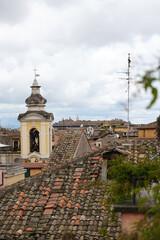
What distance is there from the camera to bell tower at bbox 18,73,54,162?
80.5ft

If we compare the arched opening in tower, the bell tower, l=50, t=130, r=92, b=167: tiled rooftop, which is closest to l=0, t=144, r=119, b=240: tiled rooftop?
l=50, t=130, r=92, b=167: tiled rooftop

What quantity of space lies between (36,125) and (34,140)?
5.29 feet

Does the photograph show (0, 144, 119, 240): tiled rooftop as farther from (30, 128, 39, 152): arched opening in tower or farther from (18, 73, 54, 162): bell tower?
(30, 128, 39, 152): arched opening in tower

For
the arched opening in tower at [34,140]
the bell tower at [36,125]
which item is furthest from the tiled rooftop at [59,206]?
the arched opening in tower at [34,140]

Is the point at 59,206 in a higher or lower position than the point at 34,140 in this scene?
lower

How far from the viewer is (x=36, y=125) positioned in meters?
24.7

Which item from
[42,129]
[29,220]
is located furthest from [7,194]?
[42,129]

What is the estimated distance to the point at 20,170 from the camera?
1351cm

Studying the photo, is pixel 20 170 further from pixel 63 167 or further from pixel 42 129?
pixel 42 129

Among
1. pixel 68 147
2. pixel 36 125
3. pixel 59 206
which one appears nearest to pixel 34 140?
pixel 36 125

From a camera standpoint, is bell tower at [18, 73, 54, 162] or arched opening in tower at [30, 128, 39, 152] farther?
arched opening in tower at [30, 128, 39, 152]

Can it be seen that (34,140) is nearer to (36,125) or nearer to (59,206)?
(36,125)

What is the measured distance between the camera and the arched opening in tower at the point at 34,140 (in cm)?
2513

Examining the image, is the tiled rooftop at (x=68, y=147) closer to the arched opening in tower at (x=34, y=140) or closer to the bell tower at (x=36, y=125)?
the bell tower at (x=36, y=125)
